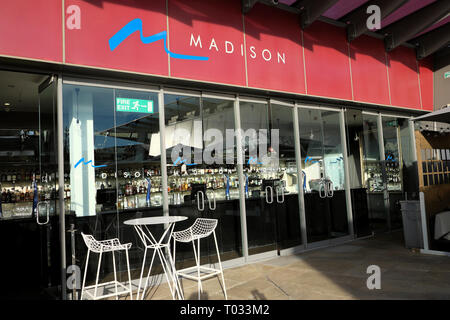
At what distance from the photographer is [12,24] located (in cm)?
354

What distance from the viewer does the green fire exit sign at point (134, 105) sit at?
14.9 ft

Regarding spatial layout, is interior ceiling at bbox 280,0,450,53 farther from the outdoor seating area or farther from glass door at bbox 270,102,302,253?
the outdoor seating area

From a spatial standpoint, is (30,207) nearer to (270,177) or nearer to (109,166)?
(109,166)

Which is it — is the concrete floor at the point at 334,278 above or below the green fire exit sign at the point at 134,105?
below

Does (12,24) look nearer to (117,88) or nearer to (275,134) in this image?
(117,88)

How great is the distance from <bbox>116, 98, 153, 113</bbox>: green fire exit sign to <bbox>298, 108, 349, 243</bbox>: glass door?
2956mm

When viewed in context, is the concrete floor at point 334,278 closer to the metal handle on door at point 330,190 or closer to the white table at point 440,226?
the white table at point 440,226

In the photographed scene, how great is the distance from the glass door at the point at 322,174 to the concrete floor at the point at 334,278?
734 mm

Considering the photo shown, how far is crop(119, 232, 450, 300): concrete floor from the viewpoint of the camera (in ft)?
12.0

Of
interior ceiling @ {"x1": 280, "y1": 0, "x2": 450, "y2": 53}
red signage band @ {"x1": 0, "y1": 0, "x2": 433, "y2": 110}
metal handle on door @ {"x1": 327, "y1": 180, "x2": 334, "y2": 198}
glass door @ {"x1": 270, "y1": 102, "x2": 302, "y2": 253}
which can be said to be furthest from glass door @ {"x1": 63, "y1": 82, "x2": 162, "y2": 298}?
metal handle on door @ {"x1": 327, "y1": 180, "x2": 334, "y2": 198}

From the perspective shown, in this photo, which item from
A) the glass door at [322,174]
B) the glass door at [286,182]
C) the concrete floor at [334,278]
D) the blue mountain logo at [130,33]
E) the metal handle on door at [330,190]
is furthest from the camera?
the metal handle on door at [330,190]

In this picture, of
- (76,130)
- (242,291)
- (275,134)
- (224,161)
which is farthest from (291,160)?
(76,130)

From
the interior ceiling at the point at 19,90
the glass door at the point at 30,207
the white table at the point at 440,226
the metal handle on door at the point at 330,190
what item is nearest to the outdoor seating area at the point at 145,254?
the glass door at the point at 30,207
